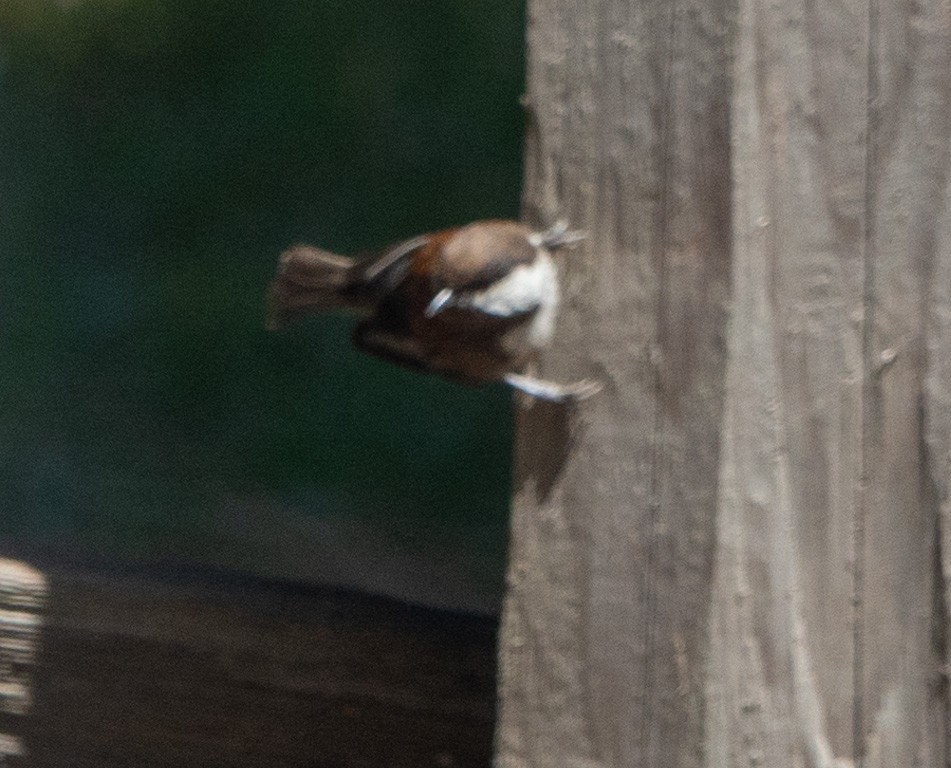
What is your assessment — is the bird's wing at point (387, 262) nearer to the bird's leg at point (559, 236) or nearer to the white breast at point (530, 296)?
the white breast at point (530, 296)

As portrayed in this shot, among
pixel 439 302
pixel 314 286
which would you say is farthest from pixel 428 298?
pixel 314 286

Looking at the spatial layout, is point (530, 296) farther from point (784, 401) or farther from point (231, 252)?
point (231, 252)

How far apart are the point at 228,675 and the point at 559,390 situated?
51 cm

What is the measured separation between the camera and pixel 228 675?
5.12 feet

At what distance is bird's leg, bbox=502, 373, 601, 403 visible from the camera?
1.41 metres

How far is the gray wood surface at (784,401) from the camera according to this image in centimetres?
129

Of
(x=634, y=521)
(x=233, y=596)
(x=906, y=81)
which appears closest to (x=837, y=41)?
(x=906, y=81)

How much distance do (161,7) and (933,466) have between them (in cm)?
360

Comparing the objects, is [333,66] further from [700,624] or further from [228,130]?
[700,624]

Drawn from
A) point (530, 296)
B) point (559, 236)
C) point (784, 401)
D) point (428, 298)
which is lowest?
point (784, 401)

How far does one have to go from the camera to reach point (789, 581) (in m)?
1.30

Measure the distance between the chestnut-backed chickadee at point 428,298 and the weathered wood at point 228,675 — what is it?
26.1 inches

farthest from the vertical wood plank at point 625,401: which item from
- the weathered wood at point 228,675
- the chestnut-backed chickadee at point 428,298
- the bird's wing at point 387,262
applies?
the bird's wing at point 387,262

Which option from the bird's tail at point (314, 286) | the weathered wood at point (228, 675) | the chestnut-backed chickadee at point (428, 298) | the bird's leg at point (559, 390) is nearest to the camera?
the bird's leg at point (559, 390)
